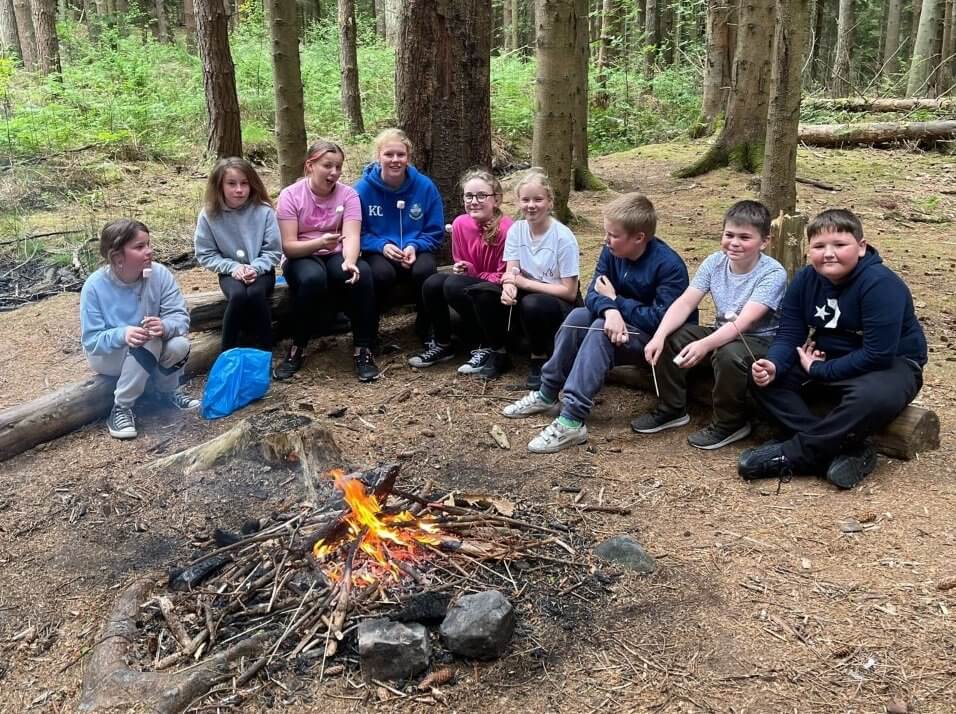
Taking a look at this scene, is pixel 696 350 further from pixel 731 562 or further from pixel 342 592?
pixel 342 592

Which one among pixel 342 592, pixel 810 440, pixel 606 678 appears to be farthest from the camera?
pixel 810 440

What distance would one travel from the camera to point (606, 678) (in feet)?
8.64

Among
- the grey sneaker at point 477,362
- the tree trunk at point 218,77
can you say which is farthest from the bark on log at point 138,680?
the tree trunk at point 218,77

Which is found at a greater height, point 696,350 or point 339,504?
point 696,350

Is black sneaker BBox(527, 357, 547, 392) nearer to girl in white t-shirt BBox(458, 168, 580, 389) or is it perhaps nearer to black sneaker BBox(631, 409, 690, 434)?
girl in white t-shirt BBox(458, 168, 580, 389)

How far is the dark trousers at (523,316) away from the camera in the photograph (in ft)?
16.7

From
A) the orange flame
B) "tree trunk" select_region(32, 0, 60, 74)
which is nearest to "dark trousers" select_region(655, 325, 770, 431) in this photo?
the orange flame

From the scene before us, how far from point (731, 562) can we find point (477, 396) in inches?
90.3

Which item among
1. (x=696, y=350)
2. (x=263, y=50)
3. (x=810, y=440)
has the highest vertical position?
(x=263, y=50)

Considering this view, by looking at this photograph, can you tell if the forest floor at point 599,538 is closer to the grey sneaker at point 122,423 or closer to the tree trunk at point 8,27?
the grey sneaker at point 122,423

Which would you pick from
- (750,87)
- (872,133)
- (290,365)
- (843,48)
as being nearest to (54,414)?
(290,365)

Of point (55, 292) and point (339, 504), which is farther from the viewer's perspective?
point (55, 292)

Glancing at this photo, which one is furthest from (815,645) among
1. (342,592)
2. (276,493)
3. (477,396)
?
(477,396)

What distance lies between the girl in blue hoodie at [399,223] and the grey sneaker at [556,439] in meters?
1.77
